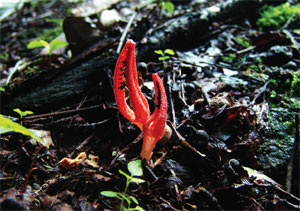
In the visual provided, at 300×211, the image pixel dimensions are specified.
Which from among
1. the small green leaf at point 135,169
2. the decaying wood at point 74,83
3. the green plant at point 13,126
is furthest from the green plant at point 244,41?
the green plant at point 13,126

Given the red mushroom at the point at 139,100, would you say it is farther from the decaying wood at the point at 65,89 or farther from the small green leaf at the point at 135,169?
the decaying wood at the point at 65,89

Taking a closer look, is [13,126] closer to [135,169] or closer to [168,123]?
[135,169]

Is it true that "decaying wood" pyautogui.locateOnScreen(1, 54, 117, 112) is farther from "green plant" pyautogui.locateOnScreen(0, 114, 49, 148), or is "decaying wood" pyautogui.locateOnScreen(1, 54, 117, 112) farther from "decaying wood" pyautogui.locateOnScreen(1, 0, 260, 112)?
"green plant" pyautogui.locateOnScreen(0, 114, 49, 148)

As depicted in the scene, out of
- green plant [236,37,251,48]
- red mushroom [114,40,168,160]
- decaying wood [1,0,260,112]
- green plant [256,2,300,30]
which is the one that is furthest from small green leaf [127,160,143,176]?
green plant [256,2,300,30]

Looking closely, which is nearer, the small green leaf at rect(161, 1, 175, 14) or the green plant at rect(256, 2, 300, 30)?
the small green leaf at rect(161, 1, 175, 14)

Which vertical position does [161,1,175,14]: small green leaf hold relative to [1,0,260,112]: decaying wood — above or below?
above

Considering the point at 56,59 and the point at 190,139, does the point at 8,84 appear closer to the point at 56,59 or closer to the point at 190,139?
the point at 56,59
